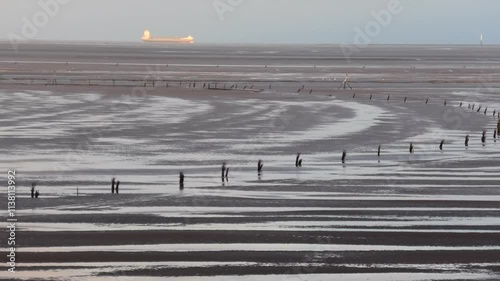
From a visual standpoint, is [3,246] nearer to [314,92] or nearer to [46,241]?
[46,241]

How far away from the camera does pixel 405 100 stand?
274 feet

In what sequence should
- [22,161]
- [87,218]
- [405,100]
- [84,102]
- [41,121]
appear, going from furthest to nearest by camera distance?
[405,100] → [84,102] → [41,121] → [22,161] → [87,218]

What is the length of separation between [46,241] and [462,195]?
46.3ft

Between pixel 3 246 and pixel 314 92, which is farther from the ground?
pixel 314 92

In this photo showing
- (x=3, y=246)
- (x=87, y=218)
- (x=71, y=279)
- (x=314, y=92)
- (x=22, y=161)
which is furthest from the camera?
(x=314, y=92)

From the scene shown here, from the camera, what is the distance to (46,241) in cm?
2320

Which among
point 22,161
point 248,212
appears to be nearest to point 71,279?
point 248,212

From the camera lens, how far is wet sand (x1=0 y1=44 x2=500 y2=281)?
21.4 metres

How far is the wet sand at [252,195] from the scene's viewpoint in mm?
21422

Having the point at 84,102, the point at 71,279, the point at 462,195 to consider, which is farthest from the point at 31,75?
the point at 71,279

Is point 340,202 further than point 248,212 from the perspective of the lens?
Yes

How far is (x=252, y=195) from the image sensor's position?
3127 centimetres

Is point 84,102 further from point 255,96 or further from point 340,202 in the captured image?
point 340,202

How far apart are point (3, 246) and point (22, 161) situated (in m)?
16.6
